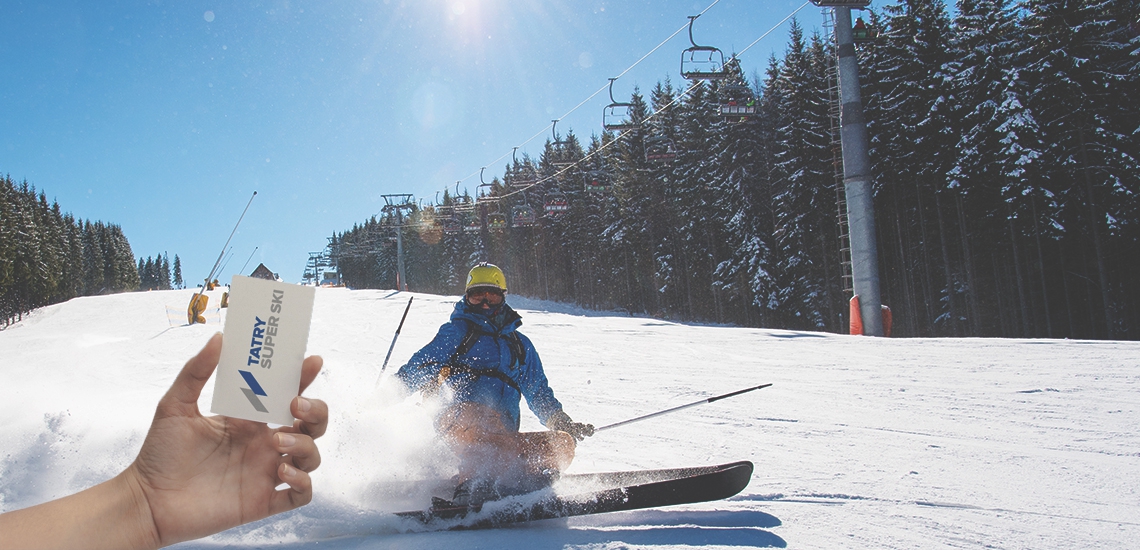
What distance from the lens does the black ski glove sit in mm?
4523

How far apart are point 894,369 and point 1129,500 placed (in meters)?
5.80

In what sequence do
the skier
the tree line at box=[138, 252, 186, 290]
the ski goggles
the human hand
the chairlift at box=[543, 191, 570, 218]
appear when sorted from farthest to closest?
the tree line at box=[138, 252, 186, 290]
the chairlift at box=[543, 191, 570, 218]
the ski goggles
the skier
the human hand

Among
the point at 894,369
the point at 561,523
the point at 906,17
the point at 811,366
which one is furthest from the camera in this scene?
the point at 906,17

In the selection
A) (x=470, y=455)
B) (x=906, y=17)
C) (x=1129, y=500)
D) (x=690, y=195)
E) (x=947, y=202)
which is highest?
(x=906, y=17)

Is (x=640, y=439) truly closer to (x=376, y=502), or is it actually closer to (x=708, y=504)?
(x=708, y=504)

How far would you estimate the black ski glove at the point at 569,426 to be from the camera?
4523 millimetres

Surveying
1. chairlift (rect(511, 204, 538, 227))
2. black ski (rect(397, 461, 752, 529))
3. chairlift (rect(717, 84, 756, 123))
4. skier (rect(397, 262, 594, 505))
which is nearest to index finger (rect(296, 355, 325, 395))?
black ski (rect(397, 461, 752, 529))

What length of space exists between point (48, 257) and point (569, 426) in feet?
253

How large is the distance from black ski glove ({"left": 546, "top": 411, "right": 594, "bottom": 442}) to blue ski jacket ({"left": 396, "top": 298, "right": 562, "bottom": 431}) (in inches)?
3.1

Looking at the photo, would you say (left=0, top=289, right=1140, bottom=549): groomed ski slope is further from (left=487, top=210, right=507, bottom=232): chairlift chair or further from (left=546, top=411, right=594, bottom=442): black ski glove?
(left=487, top=210, right=507, bottom=232): chairlift chair

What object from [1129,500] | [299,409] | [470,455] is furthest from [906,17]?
[299,409]

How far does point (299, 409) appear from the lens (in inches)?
60.1

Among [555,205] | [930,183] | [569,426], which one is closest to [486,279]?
[569,426]

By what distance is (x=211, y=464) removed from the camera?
1.68 m
